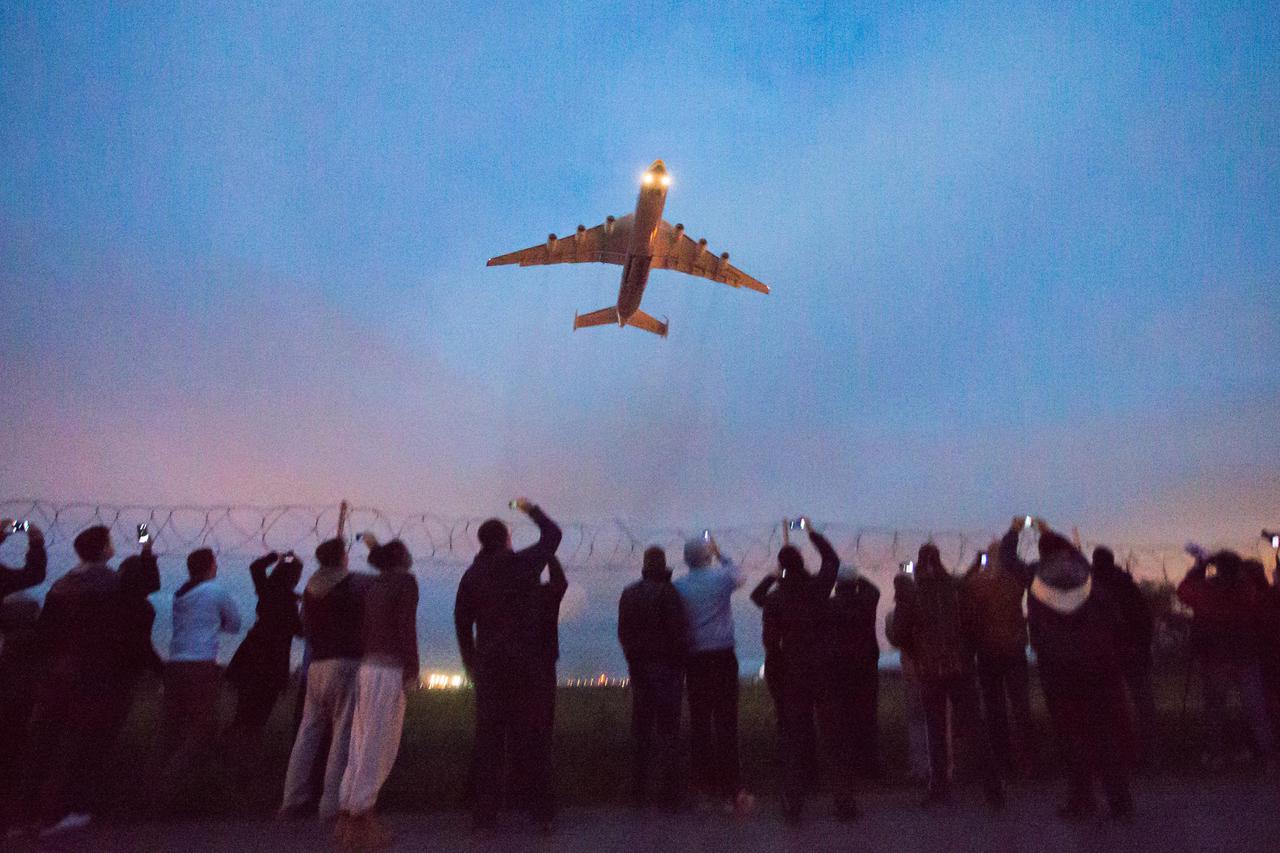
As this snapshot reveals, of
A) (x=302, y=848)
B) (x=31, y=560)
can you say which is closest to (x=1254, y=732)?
(x=302, y=848)

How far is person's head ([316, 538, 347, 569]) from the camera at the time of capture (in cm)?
543

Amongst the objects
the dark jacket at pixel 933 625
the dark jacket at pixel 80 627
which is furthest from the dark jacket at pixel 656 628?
the dark jacket at pixel 80 627

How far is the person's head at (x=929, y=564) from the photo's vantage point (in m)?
5.85

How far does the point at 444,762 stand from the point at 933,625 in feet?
14.9

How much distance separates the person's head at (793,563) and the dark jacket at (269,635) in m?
3.98

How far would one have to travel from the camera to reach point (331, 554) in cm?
545

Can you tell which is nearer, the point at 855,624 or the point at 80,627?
the point at 80,627

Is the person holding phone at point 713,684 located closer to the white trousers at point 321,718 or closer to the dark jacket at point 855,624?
the dark jacket at point 855,624

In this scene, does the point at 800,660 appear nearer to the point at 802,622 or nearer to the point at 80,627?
the point at 802,622

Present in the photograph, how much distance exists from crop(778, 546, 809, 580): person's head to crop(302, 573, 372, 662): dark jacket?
314cm

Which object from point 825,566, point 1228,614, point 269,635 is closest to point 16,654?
point 269,635

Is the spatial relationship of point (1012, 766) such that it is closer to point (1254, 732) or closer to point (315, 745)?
point (1254, 732)

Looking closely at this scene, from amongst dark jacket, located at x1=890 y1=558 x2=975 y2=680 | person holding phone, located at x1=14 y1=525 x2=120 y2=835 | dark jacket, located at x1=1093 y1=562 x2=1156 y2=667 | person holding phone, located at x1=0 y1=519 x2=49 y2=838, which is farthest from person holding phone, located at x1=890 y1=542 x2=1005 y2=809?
person holding phone, located at x1=0 y1=519 x2=49 y2=838

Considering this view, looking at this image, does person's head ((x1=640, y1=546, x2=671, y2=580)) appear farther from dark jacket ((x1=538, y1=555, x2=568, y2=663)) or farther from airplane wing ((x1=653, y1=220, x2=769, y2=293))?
airplane wing ((x1=653, y1=220, x2=769, y2=293))
